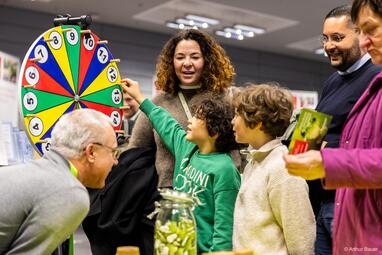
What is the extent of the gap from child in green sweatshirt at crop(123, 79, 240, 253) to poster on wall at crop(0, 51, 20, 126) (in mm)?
3173

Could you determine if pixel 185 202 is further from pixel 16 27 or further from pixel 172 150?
pixel 16 27

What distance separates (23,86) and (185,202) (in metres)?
1.07

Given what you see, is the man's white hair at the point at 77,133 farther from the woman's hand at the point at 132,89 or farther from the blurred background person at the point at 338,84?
the blurred background person at the point at 338,84

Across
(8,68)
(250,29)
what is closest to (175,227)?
(8,68)

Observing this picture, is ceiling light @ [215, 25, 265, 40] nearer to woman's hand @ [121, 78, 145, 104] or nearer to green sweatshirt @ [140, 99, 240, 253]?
woman's hand @ [121, 78, 145, 104]

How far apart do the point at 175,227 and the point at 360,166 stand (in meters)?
0.51

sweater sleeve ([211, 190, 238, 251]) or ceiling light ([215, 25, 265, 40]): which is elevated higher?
ceiling light ([215, 25, 265, 40])

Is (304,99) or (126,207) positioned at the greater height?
(304,99)

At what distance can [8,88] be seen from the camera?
5414 mm

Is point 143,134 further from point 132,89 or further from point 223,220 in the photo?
point 223,220

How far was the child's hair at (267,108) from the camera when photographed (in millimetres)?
2021

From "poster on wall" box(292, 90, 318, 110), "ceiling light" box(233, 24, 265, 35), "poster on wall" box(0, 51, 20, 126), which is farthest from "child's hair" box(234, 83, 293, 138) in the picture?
"ceiling light" box(233, 24, 265, 35)

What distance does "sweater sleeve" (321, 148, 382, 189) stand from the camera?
1.27 meters

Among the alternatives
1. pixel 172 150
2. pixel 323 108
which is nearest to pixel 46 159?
pixel 172 150
